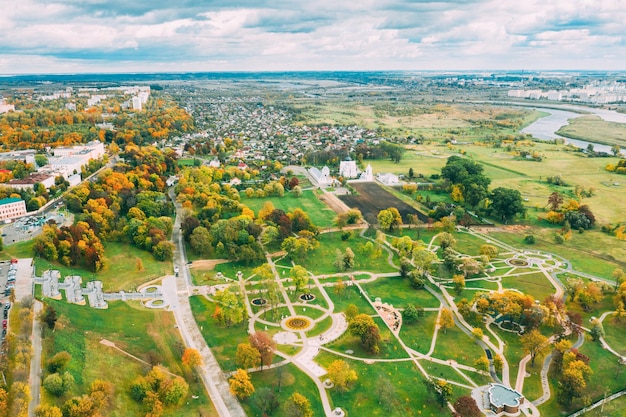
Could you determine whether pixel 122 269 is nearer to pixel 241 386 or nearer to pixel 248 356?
pixel 248 356

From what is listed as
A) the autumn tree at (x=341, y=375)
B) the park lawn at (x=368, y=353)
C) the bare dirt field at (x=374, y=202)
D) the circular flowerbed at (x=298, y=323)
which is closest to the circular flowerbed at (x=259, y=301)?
the circular flowerbed at (x=298, y=323)

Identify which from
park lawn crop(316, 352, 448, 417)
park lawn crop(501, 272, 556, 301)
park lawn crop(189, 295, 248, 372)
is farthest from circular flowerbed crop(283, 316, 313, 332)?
park lawn crop(501, 272, 556, 301)

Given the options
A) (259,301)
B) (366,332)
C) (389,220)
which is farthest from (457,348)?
(389,220)

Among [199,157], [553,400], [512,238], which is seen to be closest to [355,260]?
[512,238]

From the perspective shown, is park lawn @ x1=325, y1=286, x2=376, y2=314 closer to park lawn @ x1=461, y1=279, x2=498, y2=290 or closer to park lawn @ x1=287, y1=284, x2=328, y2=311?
park lawn @ x1=287, y1=284, x2=328, y2=311

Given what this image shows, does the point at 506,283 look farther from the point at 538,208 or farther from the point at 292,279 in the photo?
the point at 538,208

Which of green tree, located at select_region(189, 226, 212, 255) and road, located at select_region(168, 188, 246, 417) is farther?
green tree, located at select_region(189, 226, 212, 255)
